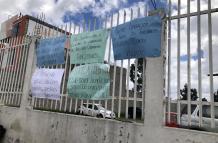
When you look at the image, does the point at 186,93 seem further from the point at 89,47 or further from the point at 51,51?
the point at 51,51

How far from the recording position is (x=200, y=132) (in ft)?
9.54

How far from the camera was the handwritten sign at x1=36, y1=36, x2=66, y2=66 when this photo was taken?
5.16 metres

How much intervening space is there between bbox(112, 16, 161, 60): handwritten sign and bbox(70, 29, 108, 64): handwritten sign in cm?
32

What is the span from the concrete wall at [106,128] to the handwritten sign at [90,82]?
16.5 inches

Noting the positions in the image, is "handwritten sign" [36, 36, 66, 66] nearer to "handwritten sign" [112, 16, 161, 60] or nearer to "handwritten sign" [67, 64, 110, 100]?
"handwritten sign" [67, 64, 110, 100]

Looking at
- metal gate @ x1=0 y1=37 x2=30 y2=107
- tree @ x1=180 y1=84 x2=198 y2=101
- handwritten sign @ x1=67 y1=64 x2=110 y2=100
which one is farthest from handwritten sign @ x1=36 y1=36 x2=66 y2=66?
tree @ x1=180 y1=84 x2=198 y2=101

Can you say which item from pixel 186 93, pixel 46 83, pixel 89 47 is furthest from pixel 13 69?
pixel 186 93

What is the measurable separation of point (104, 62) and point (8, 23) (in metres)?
19.2

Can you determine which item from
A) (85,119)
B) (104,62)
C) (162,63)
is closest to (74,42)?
(104,62)

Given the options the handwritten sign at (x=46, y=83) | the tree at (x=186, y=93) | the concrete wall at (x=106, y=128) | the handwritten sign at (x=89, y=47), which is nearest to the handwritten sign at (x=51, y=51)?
the handwritten sign at (x=46, y=83)

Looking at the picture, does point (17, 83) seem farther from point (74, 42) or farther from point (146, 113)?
point (146, 113)

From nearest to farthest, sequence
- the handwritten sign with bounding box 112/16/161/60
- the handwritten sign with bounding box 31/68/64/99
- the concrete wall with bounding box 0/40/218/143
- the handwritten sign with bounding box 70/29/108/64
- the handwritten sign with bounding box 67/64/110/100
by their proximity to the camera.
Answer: the concrete wall with bounding box 0/40/218/143 < the handwritten sign with bounding box 112/16/161/60 < the handwritten sign with bounding box 67/64/110/100 < the handwritten sign with bounding box 70/29/108/64 < the handwritten sign with bounding box 31/68/64/99

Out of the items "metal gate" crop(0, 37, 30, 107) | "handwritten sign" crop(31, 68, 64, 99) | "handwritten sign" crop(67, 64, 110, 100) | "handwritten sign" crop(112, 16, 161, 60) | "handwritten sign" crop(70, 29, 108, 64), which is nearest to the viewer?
"handwritten sign" crop(112, 16, 161, 60)

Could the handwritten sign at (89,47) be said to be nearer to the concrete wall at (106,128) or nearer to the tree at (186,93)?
the concrete wall at (106,128)
